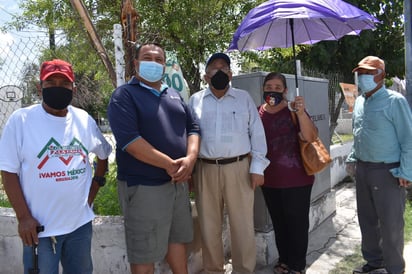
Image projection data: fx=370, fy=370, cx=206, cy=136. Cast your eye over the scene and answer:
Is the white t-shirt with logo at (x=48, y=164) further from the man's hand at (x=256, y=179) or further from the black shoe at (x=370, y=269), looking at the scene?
the black shoe at (x=370, y=269)

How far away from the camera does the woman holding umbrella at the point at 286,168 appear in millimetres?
3205

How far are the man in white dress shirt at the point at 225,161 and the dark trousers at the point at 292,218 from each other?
0.31 meters

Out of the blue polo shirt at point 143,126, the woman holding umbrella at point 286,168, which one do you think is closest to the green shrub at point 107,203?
the blue polo shirt at point 143,126

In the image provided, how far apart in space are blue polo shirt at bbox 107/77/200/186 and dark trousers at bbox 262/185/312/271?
113cm

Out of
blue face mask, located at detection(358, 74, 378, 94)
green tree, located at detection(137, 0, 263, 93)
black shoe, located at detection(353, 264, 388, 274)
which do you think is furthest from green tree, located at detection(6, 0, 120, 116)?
black shoe, located at detection(353, 264, 388, 274)

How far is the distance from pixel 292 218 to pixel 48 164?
2.12 m

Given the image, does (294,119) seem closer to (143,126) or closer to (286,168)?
(286,168)

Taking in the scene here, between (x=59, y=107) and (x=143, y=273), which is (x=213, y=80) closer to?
(x=59, y=107)

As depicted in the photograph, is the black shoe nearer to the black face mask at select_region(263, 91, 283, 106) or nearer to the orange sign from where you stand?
the black face mask at select_region(263, 91, 283, 106)

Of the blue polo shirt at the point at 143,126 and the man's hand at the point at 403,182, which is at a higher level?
the blue polo shirt at the point at 143,126

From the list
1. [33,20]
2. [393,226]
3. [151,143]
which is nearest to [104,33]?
[33,20]

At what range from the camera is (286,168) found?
3.26 m

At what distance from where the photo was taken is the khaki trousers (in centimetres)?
313

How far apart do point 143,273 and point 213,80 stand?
159 cm
